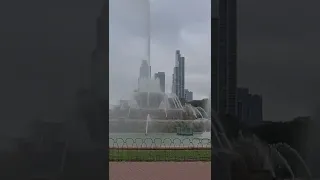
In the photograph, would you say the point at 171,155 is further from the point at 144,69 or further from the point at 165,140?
the point at 144,69

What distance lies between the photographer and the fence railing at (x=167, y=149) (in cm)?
484

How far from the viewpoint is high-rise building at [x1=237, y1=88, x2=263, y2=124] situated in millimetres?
2546

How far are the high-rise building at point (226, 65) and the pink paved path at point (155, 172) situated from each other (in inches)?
35.6

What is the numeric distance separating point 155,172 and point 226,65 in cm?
280

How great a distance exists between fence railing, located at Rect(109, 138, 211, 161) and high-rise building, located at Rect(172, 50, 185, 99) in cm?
75

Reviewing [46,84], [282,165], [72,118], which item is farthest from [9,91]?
[282,165]

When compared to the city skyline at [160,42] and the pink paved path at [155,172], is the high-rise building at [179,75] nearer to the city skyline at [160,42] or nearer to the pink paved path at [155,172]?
the city skyline at [160,42]

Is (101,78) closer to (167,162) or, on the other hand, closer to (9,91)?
(9,91)

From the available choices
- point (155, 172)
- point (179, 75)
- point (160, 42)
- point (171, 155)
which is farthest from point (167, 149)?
point (160, 42)

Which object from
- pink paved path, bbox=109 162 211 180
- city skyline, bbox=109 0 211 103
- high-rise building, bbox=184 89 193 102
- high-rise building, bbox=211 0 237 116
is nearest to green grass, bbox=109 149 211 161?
pink paved path, bbox=109 162 211 180

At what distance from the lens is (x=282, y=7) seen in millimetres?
2561

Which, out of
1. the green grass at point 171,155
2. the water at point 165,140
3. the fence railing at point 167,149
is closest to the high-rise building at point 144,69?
the water at point 165,140

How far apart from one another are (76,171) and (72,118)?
12.8 inches

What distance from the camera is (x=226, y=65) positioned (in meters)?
2.56
